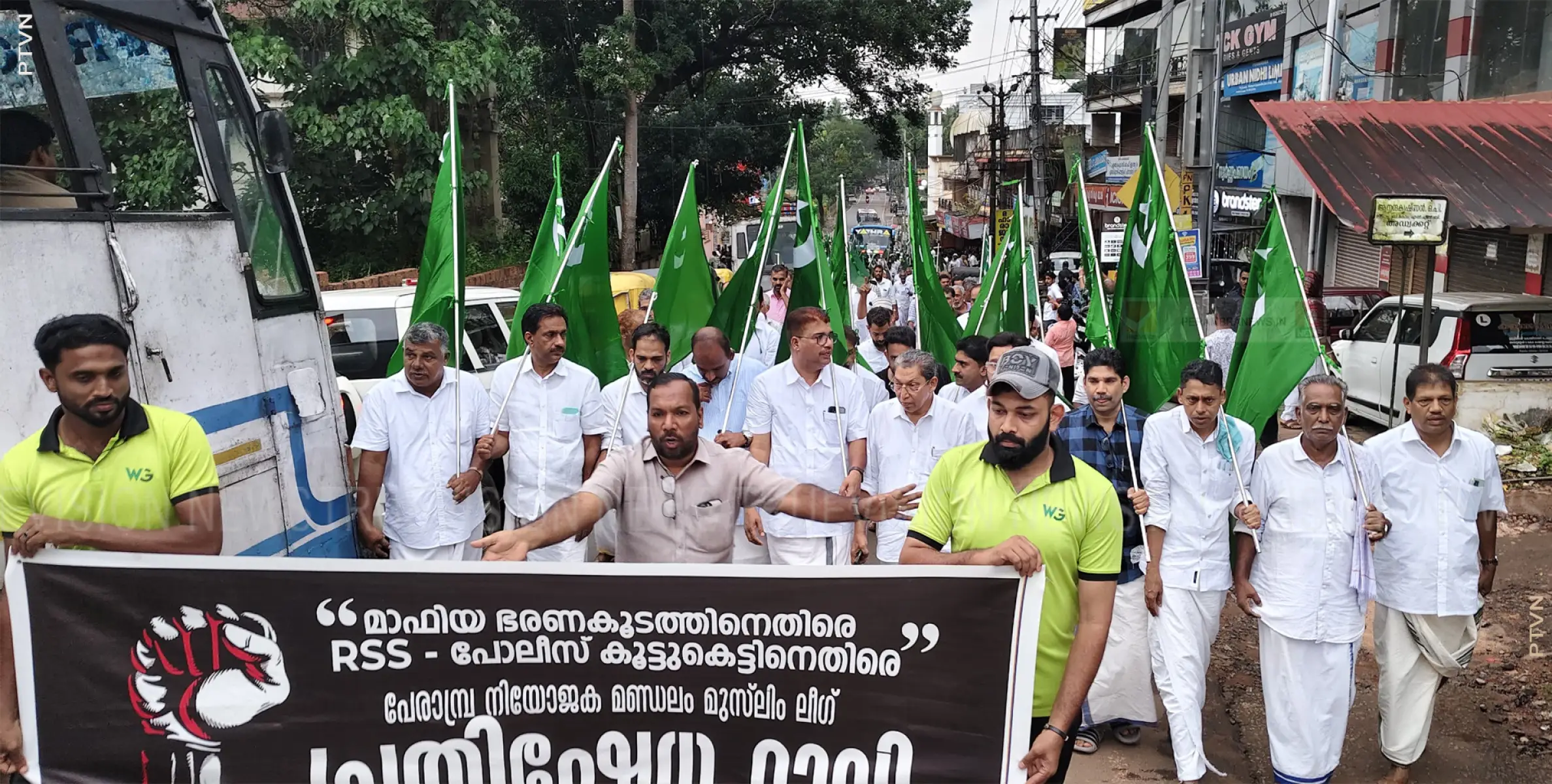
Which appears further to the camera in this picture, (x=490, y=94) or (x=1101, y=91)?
(x=1101, y=91)

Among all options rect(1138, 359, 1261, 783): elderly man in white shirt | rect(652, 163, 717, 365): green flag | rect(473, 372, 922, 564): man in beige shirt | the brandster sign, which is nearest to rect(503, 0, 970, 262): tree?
the brandster sign

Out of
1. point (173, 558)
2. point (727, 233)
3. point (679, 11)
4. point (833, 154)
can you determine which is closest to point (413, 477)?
point (173, 558)

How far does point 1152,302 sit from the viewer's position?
6309 mm

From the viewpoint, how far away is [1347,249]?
2328 cm

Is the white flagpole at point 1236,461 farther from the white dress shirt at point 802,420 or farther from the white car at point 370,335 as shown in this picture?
the white car at point 370,335

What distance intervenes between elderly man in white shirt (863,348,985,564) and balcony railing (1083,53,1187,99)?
2812 cm

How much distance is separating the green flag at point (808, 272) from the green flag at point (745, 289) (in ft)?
0.79

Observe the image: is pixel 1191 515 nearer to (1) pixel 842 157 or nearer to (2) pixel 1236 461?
(2) pixel 1236 461

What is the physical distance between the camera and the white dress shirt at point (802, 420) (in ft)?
20.1

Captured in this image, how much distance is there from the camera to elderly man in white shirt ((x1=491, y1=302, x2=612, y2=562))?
19.4 ft

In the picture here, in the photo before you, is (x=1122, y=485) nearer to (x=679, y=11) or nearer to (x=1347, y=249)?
(x=1347, y=249)

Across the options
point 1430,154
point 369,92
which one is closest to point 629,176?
point 369,92

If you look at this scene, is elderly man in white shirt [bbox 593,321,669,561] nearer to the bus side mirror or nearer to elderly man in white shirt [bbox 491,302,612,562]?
elderly man in white shirt [bbox 491,302,612,562]

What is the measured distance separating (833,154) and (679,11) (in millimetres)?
76876
